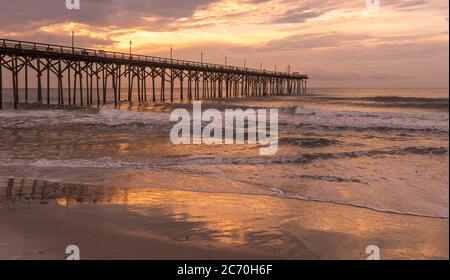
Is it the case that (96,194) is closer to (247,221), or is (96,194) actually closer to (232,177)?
(232,177)

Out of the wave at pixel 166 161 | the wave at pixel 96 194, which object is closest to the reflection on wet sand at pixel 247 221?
the wave at pixel 96 194

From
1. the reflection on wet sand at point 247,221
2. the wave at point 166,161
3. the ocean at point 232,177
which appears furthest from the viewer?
the wave at point 166,161

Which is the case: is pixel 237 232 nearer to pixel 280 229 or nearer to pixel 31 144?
pixel 280 229

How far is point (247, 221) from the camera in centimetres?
552

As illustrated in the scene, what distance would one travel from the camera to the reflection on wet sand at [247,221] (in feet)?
15.1

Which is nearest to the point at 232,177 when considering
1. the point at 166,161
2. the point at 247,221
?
the point at 166,161

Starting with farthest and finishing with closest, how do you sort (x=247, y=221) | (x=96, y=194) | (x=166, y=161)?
(x=166, y=161) → (x=96, y=194) → (x=247, y=221)

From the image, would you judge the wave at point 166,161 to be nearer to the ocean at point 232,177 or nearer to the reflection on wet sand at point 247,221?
the ocean at point 232,177

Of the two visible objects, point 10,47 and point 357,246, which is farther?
point 10,47

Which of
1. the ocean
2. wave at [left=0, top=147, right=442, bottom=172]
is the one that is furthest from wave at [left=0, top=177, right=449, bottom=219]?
wave at [left=0, top=147, right=442, bottom=172]

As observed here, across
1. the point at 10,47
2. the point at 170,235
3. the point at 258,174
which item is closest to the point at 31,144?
the point at 258,174

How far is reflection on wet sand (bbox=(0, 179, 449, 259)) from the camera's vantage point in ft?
15.1
